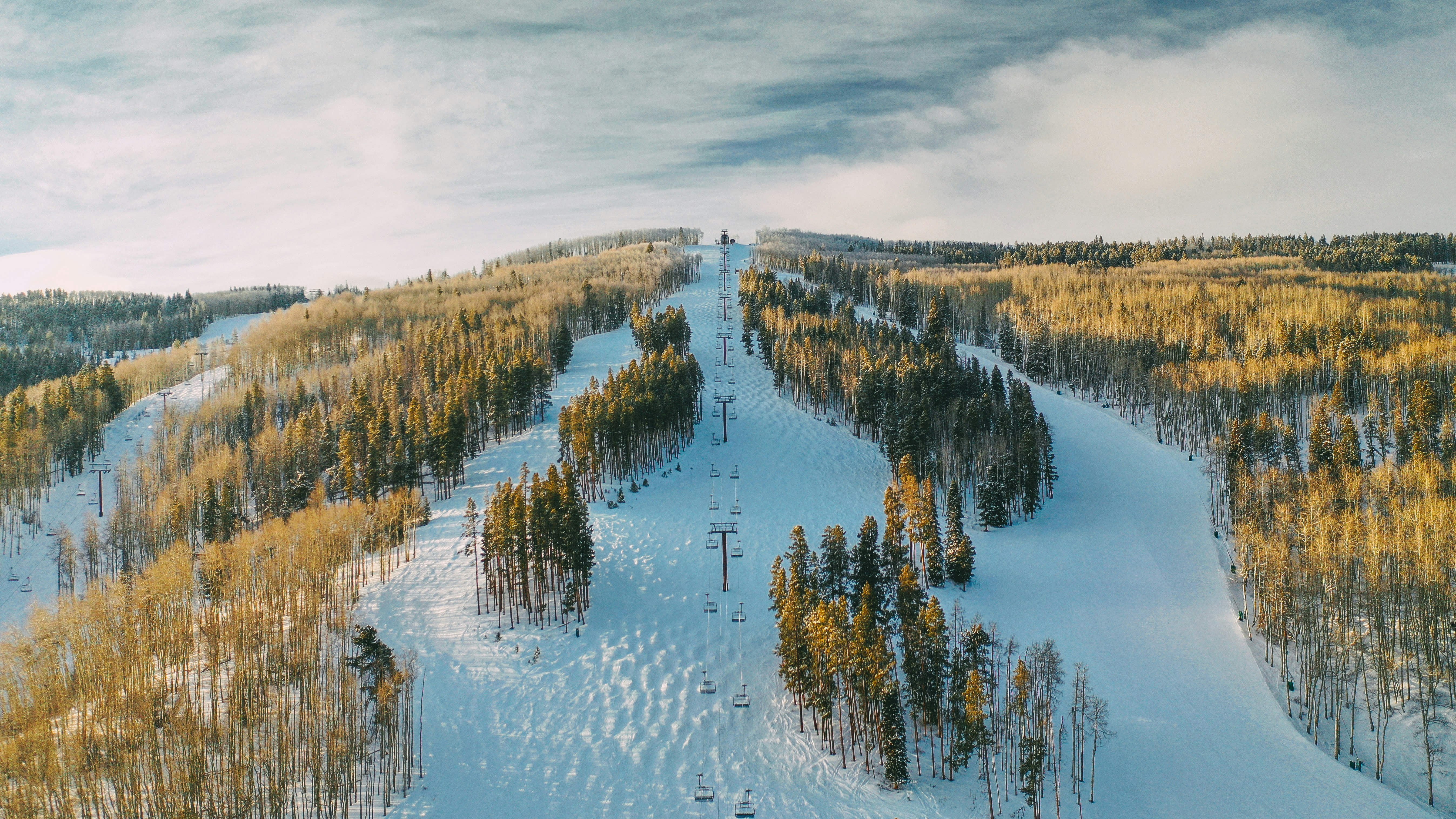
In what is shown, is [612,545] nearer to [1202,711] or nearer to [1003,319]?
[1202,711]

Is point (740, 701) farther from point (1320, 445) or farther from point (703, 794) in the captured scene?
point (1320, 445)

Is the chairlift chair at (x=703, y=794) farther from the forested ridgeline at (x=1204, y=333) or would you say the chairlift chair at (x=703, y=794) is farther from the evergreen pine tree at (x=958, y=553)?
the forested ridgeline at (x=1204, y=333)

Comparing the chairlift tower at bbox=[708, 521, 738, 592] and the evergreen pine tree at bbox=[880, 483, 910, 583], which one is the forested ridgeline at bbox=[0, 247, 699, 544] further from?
the evergreen pine tree at bbox=[880, 483, 910, 583]

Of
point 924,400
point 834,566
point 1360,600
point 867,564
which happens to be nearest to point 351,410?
point 834,566

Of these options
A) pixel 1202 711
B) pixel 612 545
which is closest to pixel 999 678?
pixel 1202 711

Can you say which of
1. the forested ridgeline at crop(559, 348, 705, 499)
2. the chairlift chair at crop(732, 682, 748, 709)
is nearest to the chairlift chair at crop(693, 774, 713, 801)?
the chairlift chair at crop(732, 682, 748, 709)
